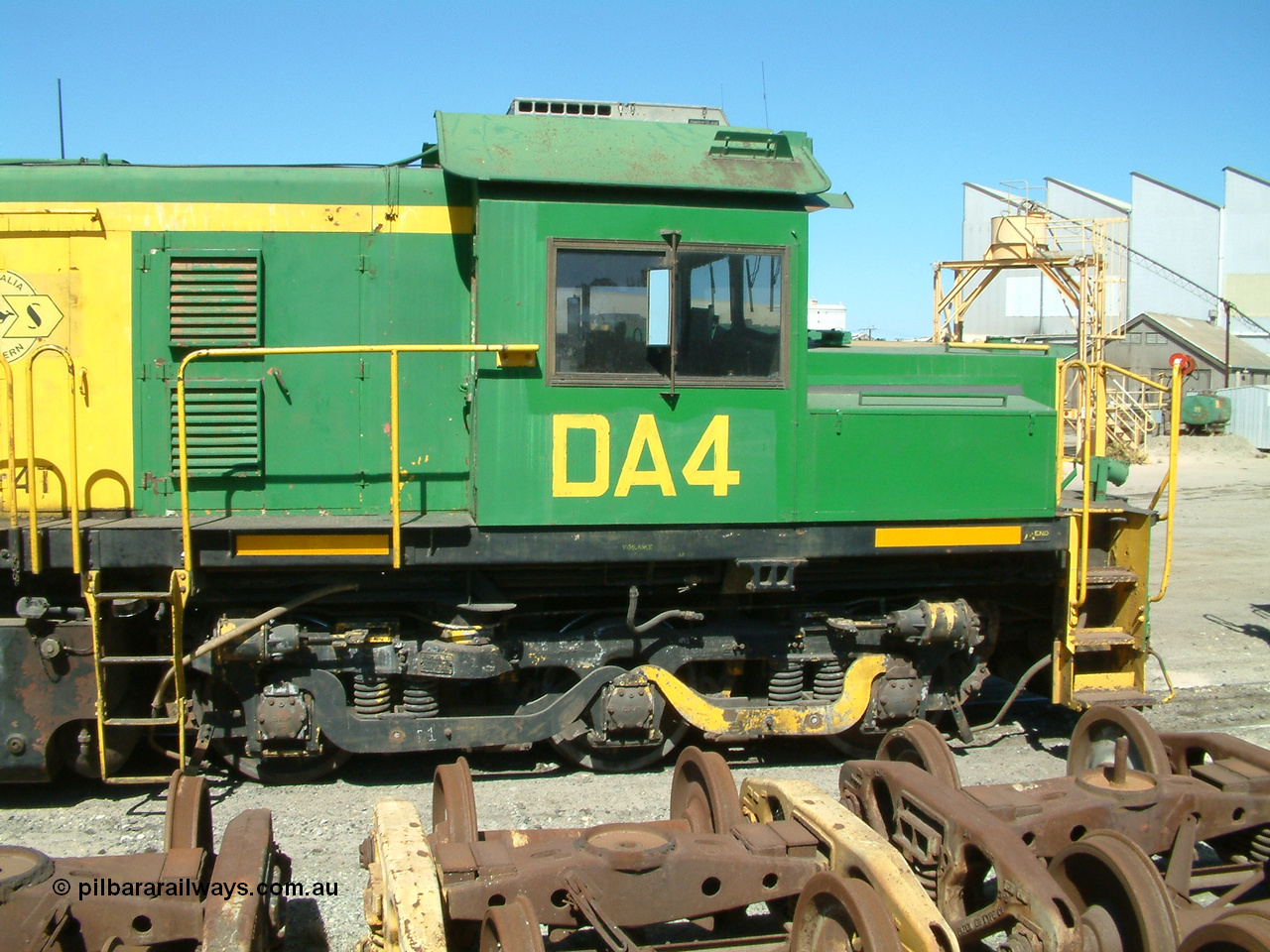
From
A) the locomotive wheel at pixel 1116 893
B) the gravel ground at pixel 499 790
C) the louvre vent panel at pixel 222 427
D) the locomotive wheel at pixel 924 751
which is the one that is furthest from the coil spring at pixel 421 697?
the locomotive wheel at pixel 1116 893

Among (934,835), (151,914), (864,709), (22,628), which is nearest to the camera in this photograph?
(151,914)

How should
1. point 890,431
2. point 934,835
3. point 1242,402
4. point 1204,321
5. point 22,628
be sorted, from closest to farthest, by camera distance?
1. point 934,835
2. point 22,628
3. point 890,431
4. point 1242,402
5. point 1204,321

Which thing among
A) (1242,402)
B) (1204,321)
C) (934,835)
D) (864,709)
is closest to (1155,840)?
(934,835)

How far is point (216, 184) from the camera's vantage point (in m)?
6.41

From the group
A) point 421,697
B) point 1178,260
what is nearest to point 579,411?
point 421,697

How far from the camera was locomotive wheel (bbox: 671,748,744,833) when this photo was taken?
14.5ft

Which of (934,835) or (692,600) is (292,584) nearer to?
(692,600)

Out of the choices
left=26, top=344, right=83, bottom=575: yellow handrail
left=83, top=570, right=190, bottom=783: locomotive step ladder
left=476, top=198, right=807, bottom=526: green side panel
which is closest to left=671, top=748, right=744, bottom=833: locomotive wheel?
left=476, top=198, right=807, bottom=526: green side panel

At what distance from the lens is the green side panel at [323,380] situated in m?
6.32

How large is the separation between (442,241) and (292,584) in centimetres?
225

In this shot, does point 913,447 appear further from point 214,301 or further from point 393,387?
point 214,301

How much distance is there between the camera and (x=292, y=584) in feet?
20.3

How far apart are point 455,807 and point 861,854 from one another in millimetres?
1590

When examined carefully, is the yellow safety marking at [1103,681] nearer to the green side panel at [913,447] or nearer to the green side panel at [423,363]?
the green side panel at [913,447]
